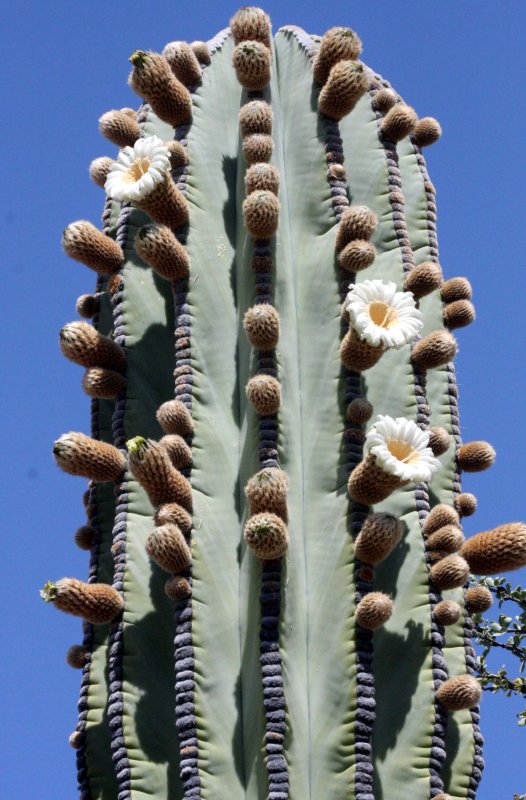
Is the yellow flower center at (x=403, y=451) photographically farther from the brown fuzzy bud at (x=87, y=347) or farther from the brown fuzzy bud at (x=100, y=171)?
the brown fuzzy bud at (x=100, y=171)

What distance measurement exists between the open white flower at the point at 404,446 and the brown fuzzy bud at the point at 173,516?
0.59 m

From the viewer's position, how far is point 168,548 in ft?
12.0

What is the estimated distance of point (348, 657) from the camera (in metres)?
3.54

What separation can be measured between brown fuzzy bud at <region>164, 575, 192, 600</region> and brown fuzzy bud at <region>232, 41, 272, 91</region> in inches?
78.0

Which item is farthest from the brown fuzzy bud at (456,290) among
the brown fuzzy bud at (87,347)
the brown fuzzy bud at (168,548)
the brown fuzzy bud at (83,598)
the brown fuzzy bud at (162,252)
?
the brown fuzzy bud at (83,598)

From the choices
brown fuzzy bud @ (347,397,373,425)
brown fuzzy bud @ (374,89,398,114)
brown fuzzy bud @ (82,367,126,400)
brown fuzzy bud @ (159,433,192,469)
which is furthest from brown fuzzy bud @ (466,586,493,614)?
brown fuzzy bud @ (374,89,398,114)

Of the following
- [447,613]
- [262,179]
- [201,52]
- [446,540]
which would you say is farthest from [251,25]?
[447,613]

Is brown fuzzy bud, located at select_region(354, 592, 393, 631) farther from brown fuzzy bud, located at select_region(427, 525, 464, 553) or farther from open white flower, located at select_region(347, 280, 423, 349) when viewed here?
open white flower, located at select_region(347, 280, 423, 349)

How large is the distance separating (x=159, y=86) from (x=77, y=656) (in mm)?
2053

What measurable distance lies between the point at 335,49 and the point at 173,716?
8.27ft

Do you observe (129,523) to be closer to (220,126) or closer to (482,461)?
(482,461)

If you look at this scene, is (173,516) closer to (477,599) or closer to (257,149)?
(477,599)

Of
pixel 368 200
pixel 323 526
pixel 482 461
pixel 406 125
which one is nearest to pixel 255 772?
pixel 323 526

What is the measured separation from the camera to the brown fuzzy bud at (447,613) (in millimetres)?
3738
